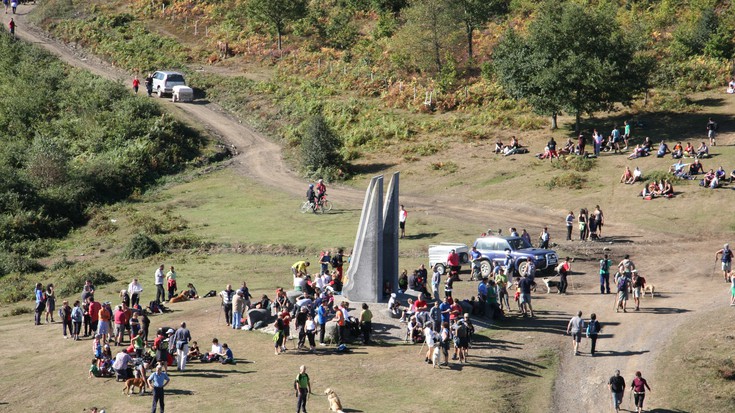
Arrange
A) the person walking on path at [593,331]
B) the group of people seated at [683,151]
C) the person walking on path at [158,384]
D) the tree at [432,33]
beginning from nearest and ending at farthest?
1. the person walking on path at [158,384]
2. the person walking on path at [593,331]
3. the group of people seated at [683,151]
4. the tree at [432,33]

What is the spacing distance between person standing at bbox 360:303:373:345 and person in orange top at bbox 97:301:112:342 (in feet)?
28.2

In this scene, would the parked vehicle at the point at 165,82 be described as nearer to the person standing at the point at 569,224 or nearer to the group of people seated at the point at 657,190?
the group of people seated at the point at 657,190

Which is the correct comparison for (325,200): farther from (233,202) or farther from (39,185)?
(39,185)

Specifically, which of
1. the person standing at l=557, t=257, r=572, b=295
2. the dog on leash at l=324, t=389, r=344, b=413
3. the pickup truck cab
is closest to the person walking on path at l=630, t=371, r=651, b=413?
the dog on leash at l=324, t=389, r=344, b=413

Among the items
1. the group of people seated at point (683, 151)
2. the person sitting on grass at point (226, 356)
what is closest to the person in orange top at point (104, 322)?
the person sitting on grass at point (226, 356)

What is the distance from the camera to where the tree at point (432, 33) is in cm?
7338

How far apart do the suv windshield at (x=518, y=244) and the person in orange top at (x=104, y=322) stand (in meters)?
16.6

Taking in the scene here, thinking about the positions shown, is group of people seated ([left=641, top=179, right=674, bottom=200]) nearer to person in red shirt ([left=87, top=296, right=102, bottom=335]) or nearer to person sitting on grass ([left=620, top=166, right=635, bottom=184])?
person sitting on grass ([left=620, top=166, right=635, bottom=184])

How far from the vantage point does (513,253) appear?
40.6 m

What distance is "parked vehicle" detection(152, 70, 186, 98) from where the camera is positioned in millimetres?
78000

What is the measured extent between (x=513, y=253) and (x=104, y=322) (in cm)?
1659

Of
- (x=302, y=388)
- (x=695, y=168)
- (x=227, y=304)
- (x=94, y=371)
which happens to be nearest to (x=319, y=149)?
(x=695, y=168)

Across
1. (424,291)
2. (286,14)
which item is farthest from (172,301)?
(286,14)

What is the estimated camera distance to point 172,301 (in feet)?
131
